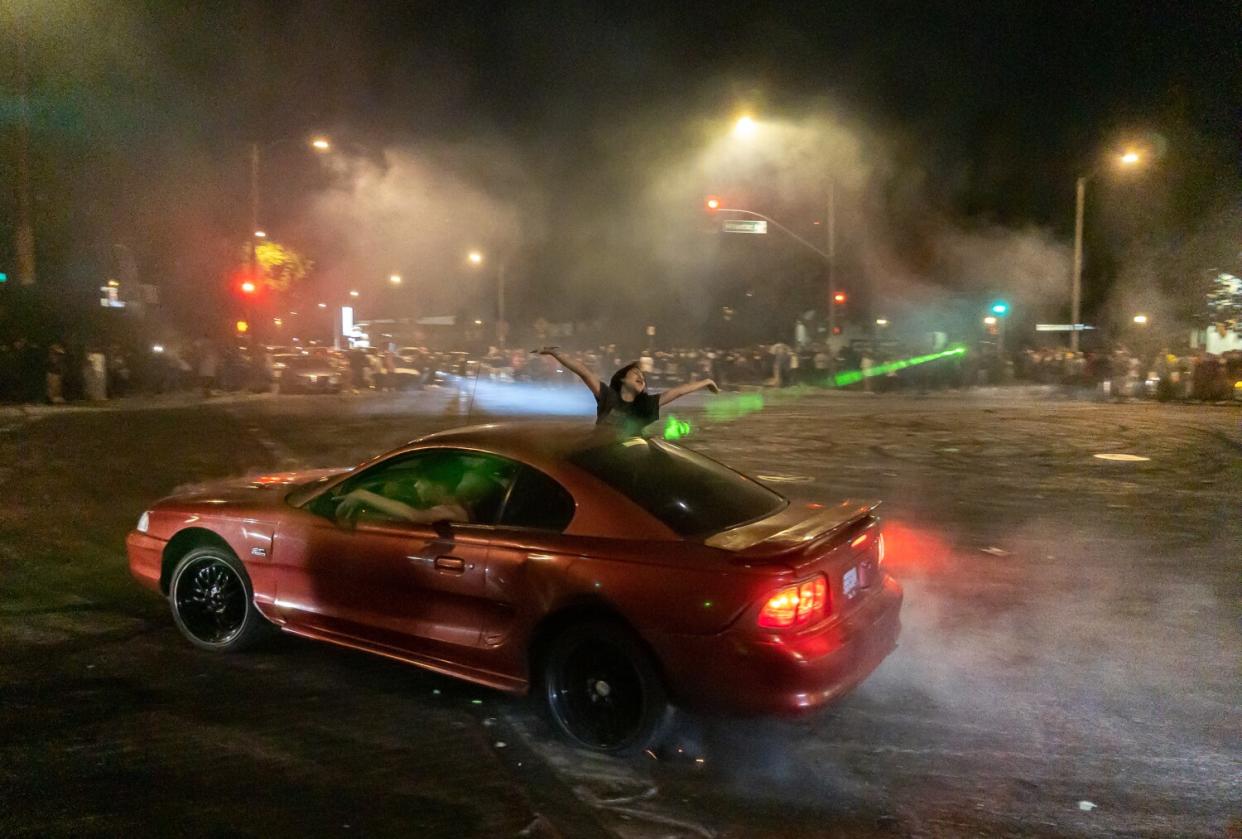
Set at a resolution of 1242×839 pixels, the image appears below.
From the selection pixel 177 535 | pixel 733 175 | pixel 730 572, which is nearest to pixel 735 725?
pixel 730 572

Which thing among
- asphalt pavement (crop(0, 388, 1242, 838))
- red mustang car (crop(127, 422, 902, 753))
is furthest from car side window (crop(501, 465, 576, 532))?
asphalt pavement (crop(0, 388, 1242, 838))

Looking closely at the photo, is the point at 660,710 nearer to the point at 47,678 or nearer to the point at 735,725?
the point at 735,725

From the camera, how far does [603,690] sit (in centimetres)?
422

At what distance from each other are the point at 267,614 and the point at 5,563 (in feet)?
11.4

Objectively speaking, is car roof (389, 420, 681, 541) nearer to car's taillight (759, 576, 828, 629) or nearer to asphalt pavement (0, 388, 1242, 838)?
car's taillight (759, 576, 828, 629)

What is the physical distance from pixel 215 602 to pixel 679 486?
251cm

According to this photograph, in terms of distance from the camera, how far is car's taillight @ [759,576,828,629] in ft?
12.6

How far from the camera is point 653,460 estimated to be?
480 cm

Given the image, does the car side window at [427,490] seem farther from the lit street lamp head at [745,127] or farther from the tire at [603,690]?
the lit street lamp head at [745,127]

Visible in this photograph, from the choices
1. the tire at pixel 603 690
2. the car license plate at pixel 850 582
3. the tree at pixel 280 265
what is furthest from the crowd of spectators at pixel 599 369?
the car license plate at pixel 850 582

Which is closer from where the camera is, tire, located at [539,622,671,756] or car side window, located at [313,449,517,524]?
tire, located at [539,622,671,756]

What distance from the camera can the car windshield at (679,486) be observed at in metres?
4.34

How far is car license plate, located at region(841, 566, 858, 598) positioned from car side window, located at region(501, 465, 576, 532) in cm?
112

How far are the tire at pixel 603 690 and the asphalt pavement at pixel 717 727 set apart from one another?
0.11 meters
